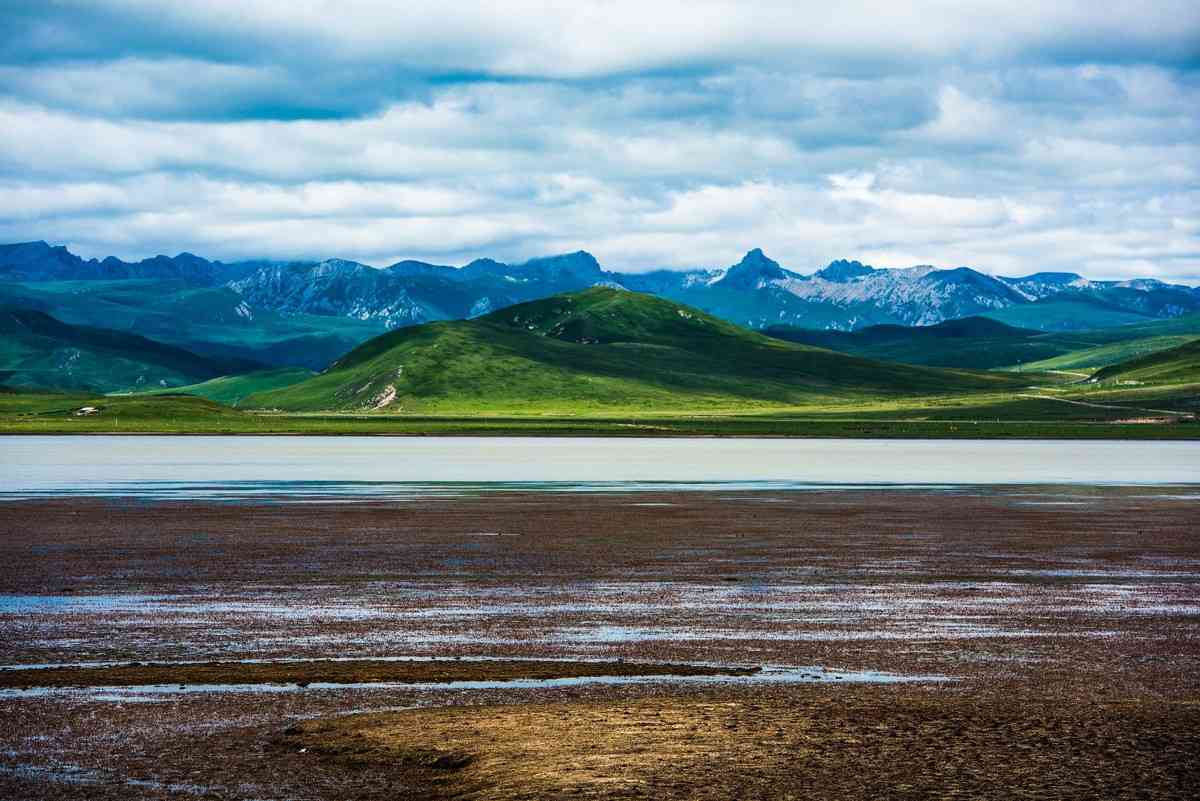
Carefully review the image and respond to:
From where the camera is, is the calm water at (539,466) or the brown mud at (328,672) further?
the calm water at (539,466)

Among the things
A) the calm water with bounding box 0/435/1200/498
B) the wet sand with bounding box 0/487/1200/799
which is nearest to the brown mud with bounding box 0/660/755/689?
the wet sand with bounding box 0/487/1200/799

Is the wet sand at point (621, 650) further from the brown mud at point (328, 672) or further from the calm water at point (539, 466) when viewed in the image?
the calm water at point (539, 466)

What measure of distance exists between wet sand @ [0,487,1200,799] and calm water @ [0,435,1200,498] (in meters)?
27.9

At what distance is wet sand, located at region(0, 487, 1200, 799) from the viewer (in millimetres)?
17719

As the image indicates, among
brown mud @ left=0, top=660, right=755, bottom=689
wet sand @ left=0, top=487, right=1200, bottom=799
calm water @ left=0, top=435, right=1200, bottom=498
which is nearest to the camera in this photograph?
wet sand @ left=0, top=487, right=1200, bottom=799

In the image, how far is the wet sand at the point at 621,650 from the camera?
17719mm

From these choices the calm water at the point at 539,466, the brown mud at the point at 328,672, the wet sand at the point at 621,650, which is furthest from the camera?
the calm water at the point at 539,466

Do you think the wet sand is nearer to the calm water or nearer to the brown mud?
the brown mud

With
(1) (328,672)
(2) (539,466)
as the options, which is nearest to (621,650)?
(1) (328,672)

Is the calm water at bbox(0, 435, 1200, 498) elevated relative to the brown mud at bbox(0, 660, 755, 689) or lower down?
lower down

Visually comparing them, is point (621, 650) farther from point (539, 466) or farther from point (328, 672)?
point (539, 466)

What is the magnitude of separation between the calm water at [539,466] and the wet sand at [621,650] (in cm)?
2790

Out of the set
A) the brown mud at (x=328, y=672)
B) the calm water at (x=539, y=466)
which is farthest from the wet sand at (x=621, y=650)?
the calm water at (x=539, y=466)

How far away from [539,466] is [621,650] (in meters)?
83.5
